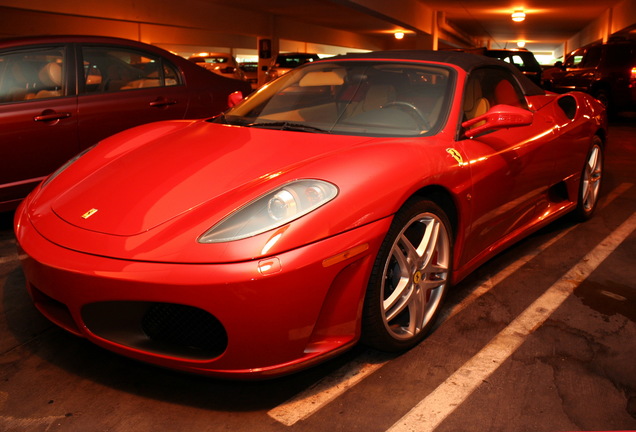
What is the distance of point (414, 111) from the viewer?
3119 millimetres

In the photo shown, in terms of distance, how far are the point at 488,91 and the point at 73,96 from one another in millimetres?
2825

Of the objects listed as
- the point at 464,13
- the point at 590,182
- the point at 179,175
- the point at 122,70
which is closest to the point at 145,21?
the point at 464,13

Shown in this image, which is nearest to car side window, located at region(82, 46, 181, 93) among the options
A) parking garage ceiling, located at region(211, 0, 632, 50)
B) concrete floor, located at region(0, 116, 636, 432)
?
concrete floor, located at region(0, 116, 636, 432)

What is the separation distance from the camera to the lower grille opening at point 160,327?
216 centimetres

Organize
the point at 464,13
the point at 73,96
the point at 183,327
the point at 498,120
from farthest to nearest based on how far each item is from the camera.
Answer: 1. the point at 464,13
2. the point at 73,96
3. the point at 498,120
4. the point at 183,327

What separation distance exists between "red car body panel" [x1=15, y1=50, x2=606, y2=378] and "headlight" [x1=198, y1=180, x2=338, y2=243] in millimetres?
28

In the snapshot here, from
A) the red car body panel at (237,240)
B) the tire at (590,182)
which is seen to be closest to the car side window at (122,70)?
the red car body panel at (237,240)

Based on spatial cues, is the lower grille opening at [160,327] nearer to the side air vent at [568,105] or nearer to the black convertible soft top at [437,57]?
the black convertible soft top at [437,57]

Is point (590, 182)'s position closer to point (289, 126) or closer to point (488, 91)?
point (488, 91)

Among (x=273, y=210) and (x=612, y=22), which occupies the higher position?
(x=612, y=22)

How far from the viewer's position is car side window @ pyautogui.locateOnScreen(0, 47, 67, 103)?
171 inches

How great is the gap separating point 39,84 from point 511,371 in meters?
3.58

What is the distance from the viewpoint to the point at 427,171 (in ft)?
8.59

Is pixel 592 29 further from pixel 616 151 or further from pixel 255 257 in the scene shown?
pixel 255 257
